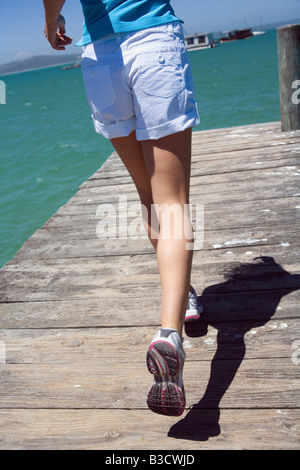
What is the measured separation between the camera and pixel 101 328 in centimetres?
223

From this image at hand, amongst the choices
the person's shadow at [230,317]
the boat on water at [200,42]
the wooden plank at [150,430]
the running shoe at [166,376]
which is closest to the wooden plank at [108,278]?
the person's shadow at [230,317]

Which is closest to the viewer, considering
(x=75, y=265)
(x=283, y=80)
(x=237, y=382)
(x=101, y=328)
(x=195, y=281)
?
(x=237, y=382)

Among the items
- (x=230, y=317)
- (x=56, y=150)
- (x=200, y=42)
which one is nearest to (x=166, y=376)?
(x=230, y=317)

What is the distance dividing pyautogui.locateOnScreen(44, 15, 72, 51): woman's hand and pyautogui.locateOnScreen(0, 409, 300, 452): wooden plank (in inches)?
52.6

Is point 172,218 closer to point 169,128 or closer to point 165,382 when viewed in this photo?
point 169,128

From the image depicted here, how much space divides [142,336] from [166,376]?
635 millimetres

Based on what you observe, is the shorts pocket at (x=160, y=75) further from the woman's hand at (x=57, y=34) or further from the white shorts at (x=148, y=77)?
the woman's hand at (x=57, y=34)

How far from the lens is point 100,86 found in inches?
62.3

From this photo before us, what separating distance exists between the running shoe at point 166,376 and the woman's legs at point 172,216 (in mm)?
73

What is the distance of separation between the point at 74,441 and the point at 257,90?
33.1 metres

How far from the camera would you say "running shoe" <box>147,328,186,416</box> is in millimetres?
1455

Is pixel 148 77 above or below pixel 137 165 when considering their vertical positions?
above
